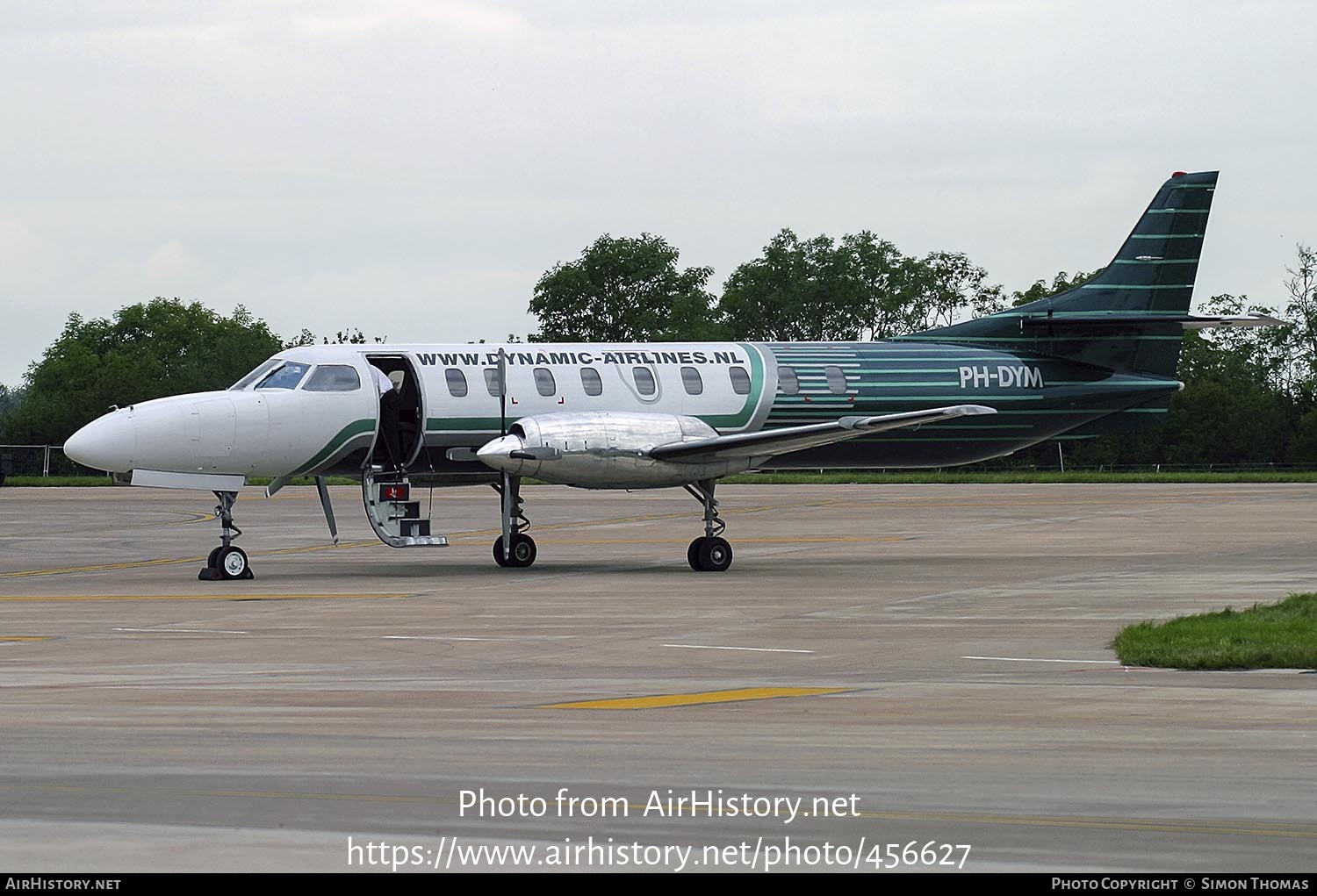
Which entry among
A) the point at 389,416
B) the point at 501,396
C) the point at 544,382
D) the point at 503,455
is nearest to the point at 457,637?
the point at 503,455

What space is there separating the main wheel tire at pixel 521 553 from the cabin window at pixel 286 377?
13.9 ft

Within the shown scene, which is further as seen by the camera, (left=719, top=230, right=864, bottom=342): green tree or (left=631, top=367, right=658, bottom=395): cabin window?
(left=719, top=230, right=864, bottom=342): green tree

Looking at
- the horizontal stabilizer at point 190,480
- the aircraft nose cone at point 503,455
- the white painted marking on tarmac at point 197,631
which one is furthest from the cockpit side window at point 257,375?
the white painted marking on tarmac at point 197,631

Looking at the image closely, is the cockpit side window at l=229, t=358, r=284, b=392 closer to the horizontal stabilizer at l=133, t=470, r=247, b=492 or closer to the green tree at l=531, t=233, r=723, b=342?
the horizontal stabilizer at l=133, t=470, r=247, b=492

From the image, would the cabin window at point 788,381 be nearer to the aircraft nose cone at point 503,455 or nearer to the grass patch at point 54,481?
the aircraft nose cone at point 503,455

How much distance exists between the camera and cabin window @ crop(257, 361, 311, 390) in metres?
26.5

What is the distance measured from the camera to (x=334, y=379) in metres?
26.7

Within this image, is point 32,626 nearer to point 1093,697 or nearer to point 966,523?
point 1093,697

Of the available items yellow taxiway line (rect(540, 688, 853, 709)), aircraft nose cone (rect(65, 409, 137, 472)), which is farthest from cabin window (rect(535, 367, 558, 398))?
yellow taxiway line (rect(540, 688, 853, 709))

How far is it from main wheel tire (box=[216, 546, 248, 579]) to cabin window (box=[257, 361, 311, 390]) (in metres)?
2.52

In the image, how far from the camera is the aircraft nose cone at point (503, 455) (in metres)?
25.5

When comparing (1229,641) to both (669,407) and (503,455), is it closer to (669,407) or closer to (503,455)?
(503,455)

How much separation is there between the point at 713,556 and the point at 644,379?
324 cm

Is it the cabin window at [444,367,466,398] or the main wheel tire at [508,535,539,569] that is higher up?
the cabin window at [444,367,466,398]
